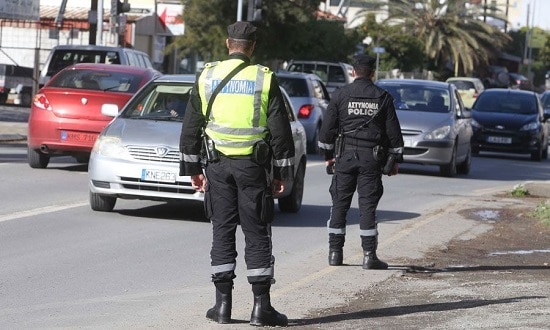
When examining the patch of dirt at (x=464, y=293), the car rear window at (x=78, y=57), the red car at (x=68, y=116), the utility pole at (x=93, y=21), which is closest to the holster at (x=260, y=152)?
the patch of dirt at (x=464, y=293)

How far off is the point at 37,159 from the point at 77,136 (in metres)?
1.13

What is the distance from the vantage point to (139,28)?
172ft

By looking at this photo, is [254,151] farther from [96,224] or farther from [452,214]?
[452,214]

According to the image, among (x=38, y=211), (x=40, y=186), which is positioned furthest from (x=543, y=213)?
(x=40, y=186)

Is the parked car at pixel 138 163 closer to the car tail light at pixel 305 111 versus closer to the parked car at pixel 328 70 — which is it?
the car tail light at pixel 305 111

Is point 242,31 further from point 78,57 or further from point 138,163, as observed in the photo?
point 78,57

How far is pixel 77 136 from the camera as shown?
18.0m

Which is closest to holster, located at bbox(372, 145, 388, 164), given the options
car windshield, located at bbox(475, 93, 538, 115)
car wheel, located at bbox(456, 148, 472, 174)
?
car wheel, located at bbox(456, 148, 472, 174)

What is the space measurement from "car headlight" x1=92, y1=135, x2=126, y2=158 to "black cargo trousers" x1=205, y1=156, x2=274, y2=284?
572 centimetres

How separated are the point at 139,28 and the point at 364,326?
148ft

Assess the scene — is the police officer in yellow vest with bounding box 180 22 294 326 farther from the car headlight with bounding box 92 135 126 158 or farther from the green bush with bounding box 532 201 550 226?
the green bush with bounding box 532 201 550 226

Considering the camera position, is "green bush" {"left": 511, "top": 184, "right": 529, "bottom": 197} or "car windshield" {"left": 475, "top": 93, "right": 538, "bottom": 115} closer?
"green bush" {"left": 511, "top": 184, "right": 529, "bottom": 197}

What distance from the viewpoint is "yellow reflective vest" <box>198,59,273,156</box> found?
7.88 meters

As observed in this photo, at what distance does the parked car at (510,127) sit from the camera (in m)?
30.3
